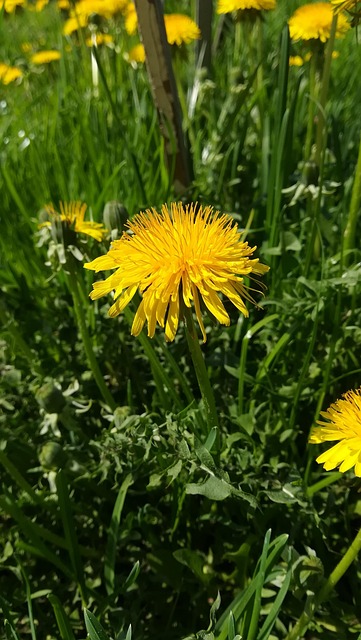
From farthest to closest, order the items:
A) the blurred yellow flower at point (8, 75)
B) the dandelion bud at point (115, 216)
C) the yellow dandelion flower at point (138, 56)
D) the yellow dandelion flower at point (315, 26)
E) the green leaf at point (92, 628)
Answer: the blurred yellow flower at point (8, 75)
the yellow dandelion flower at point (138, 56)
the yellow dandelion flower at point (315, 26)
the dandelion bud at point (115, 216)
the green leaf at point (92, 628)

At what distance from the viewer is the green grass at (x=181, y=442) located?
93 centimetres

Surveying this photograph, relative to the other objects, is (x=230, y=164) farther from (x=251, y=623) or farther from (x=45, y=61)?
(x=45, y=61)

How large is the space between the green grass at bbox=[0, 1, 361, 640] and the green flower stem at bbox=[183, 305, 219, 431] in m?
0.04

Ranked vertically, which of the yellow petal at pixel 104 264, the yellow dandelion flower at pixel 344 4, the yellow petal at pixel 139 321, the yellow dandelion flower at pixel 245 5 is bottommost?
the yellow petal at pixel 139 321

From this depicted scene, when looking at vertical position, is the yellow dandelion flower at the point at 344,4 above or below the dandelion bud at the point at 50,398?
above

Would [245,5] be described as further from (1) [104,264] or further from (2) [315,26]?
(1) [104,264]

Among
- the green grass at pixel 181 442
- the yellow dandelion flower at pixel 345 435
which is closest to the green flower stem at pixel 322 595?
the green grass at pixel 181 442

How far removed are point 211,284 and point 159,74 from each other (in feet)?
2.77

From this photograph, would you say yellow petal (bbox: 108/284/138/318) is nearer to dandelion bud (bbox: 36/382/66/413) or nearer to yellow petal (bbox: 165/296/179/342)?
yellow petal (bbox: 165/296/179/342)

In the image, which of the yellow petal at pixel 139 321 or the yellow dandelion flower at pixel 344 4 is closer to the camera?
the yellow petal at pixel 139 321

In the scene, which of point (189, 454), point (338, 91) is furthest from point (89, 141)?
point (189, 454)

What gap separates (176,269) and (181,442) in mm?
283

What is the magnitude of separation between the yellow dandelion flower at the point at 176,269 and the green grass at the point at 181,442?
0.11m

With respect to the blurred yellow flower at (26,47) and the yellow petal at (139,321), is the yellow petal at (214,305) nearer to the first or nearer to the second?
the yellow petal at (139,321)
